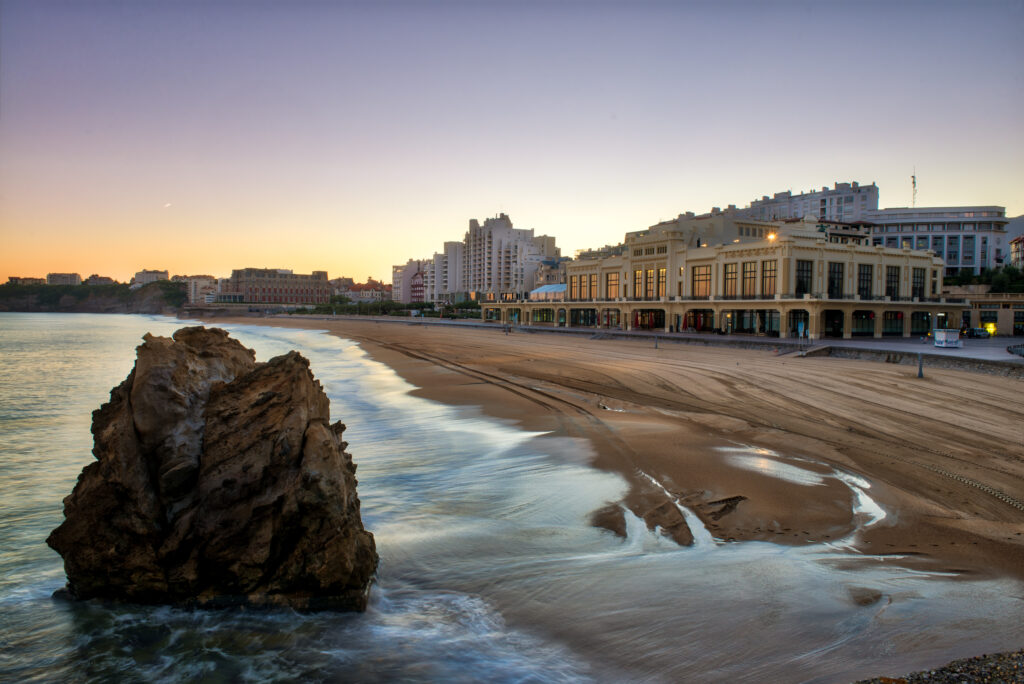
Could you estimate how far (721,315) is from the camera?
2012 inches

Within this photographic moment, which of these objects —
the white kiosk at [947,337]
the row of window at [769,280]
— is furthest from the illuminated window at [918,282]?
the white kiosk at [947,337]

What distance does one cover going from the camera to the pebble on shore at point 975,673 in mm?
4223

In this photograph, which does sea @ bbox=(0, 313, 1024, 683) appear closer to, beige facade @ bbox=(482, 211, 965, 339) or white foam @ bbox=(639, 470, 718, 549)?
white foam @ bbox=(639, 470, 718, 549)

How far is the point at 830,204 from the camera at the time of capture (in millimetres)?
119750

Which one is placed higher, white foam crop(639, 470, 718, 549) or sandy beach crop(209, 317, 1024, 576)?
sandy beach crop(209, 317, 1024, 576)

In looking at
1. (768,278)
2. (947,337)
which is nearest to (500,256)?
(768,278)

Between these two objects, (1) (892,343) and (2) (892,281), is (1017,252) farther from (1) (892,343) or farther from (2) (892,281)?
(1) (892,343)

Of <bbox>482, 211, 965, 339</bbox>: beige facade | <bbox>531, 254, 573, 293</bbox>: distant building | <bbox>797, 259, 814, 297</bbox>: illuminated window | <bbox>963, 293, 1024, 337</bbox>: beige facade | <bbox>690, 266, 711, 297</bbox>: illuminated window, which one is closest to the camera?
<bbox>482, 211, 965, 339</bbox>: beige facade

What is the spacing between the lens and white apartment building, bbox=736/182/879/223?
376 ft

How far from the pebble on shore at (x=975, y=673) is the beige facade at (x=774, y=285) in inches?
1652

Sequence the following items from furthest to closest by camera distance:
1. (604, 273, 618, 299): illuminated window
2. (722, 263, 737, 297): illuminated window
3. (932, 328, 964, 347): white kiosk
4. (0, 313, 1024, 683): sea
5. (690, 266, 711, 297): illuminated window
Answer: (604, 273, 618, 299): illuminated window → (690, 266, 711, 297): illuminated window → (722, 263, 737, 297): illuminated window → (932, 328, 964, 347): white kiosk → (0, 313, 1024, 683): sea

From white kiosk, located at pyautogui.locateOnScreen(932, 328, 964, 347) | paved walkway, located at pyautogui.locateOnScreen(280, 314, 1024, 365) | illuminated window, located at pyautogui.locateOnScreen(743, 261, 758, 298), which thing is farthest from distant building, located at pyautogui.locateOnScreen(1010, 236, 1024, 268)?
white kiosk, located at pyautogui.locateOnScreen(932, 328, 964, 347)

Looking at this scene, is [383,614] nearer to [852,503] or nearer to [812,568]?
[812,568]

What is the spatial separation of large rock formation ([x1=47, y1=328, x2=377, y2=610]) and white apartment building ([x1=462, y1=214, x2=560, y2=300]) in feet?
437
